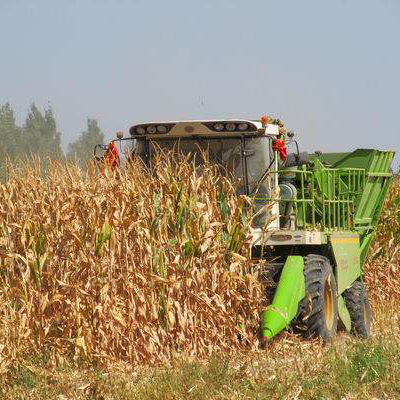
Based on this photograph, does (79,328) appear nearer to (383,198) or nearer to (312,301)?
(312,301)

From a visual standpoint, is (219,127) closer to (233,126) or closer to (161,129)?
(233,126)

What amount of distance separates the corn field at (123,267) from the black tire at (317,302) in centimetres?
58

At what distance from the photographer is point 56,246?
30.7 feet

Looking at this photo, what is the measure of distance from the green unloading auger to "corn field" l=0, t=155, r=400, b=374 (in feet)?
0.51

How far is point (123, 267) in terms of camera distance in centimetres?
922

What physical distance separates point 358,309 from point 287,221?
1745 mm

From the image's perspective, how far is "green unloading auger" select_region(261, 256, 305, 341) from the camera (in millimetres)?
9727

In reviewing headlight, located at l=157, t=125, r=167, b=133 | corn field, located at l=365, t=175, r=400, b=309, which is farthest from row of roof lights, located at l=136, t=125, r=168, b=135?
corn field, located at l=365, t=175, r=400, b=309

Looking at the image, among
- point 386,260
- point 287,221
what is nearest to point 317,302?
point 287,221

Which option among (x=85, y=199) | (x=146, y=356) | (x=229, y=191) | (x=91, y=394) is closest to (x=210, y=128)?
(x=229, y=191)

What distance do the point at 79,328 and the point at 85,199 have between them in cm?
135

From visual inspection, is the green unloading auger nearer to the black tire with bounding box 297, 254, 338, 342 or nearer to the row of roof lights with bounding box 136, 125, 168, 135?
the black tire with bounding box 297, 254, 338, 342

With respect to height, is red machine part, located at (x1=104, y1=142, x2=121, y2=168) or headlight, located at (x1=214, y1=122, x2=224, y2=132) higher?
headlight, located at (x1=214, y1=122, x2=224, y2=132)

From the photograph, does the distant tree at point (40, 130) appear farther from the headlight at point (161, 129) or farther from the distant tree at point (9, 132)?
the headlight at point (161, 129)
